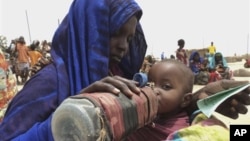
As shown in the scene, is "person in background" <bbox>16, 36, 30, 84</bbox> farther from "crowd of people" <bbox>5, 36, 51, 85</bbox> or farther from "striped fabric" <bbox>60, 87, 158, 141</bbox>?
"striped fabric" <bbox>60, 87, 158, 141</bbox>

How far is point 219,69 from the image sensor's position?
12.2 metres

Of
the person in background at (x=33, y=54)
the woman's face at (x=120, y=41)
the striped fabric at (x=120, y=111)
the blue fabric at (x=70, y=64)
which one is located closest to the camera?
the striped fabric at (x=120, y=111)

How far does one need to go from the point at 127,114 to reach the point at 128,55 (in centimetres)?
115

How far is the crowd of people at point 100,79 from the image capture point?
1.56m

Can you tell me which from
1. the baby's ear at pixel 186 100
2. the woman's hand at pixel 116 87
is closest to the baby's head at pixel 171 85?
the baby's ear at pixel 186 100

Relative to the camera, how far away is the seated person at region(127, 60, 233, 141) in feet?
5.60

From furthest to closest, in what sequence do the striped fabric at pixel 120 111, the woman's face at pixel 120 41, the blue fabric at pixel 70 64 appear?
the woman's face at pixel 120 41 → the blue fabric at pixel 70 64 → the striped fabric at pixel 120 111

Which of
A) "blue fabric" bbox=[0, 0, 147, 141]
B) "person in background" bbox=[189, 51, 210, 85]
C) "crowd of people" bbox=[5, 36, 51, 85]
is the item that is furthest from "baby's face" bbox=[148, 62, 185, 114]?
"crowd of people" bbox=[5, 36, 51, 85]

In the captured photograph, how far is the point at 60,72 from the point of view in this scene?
1655mm

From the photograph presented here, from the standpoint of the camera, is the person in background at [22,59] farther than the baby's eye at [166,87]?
Yes

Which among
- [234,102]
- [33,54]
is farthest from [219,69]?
[234,102]

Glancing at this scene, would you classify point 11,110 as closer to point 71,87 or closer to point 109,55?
point 71,87

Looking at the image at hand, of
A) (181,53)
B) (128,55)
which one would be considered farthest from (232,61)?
(128,55)

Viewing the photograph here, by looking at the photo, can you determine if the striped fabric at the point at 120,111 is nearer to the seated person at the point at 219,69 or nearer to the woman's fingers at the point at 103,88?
the woman's fingers at the point at 103,88
